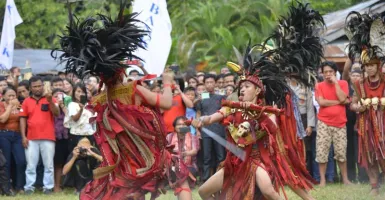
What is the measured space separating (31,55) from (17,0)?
319cm

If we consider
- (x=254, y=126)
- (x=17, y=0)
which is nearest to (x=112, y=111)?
(x=254, y=126)

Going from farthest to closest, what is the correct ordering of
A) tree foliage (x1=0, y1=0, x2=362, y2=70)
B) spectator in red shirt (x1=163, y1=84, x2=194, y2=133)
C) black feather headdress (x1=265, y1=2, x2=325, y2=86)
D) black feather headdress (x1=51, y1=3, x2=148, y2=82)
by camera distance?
tree foliage (x1=0, y1=0, x2=362, y2=70) < spectator in red shirt (x1=163, y1=84, x2=194, y2=133) < black feather headdress (x1=265, y1=2, x2=325, y2=86) < black feather headdress (x1=51, y1=3, x2=148, y2=82)

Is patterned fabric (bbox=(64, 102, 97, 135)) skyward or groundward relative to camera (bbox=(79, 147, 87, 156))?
skyward

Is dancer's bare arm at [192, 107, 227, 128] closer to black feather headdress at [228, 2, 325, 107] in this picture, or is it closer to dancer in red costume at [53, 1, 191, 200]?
dancer in red costume at [53, 1, 191, 200]

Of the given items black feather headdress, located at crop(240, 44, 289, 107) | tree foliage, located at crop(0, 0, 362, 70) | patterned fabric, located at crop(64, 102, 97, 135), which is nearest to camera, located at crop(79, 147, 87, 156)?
patterned fabric, located at crop(64, 102, 97, 135)

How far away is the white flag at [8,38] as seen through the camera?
55.7ft

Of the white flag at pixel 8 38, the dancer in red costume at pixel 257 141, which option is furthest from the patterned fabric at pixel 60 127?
the dancer in red costume at pixel 257 141

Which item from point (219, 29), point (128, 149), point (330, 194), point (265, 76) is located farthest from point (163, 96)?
point (219, 29)

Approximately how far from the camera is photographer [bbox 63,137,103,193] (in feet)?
48.3

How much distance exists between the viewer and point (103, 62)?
923cm

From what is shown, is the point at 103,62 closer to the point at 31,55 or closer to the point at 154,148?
the point at 154,148

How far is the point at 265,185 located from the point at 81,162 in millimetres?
5972

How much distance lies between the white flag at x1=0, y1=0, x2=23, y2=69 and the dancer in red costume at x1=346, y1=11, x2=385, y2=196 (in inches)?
258

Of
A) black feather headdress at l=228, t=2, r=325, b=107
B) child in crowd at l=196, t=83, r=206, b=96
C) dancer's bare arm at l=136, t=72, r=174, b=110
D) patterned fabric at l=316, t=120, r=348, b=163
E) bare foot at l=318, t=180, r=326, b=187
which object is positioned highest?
black feather headdress at l=228, t=2, r=325, b=107
